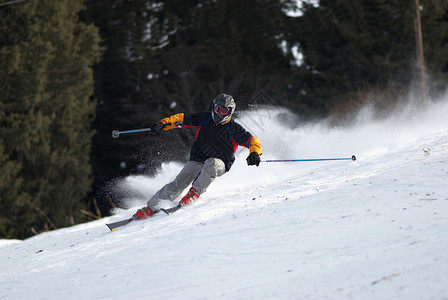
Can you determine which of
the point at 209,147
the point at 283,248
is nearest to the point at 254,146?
the point at 209,147

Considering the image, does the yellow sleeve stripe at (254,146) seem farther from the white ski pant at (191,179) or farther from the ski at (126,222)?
the ski at (126,222)

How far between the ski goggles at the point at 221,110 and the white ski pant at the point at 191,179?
543 millimetres

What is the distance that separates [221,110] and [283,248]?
284 cm

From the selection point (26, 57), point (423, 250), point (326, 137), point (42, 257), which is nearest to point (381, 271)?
point (423, 250)

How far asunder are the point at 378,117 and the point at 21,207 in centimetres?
1088

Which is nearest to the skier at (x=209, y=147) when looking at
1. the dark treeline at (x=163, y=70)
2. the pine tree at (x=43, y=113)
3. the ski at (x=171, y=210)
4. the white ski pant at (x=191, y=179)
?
the white ski pant at (x=191, y=179)

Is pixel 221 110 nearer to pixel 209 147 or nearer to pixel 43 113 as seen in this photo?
pixel 209 147

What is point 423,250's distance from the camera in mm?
3252

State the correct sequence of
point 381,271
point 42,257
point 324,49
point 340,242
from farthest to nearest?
point 324,49 → point 42,257 → point 340,242 → point 381,271

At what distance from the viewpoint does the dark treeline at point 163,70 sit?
→ 16.8 meters

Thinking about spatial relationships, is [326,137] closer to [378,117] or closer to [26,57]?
[378,117]

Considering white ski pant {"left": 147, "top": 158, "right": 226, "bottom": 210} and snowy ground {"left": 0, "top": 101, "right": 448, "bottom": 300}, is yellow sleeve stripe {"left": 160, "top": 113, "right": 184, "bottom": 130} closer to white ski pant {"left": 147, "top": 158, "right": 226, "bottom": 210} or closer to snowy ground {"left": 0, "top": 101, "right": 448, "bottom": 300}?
white ski pant {"left": 147, "top": 158, "right": 226, "bottom": 210}

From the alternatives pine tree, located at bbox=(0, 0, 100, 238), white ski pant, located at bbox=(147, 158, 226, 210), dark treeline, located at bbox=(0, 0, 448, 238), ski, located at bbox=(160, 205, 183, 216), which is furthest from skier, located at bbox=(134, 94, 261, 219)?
pine tree, located at bbox=(0, 0, 100, 238)

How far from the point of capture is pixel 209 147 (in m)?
6.51
